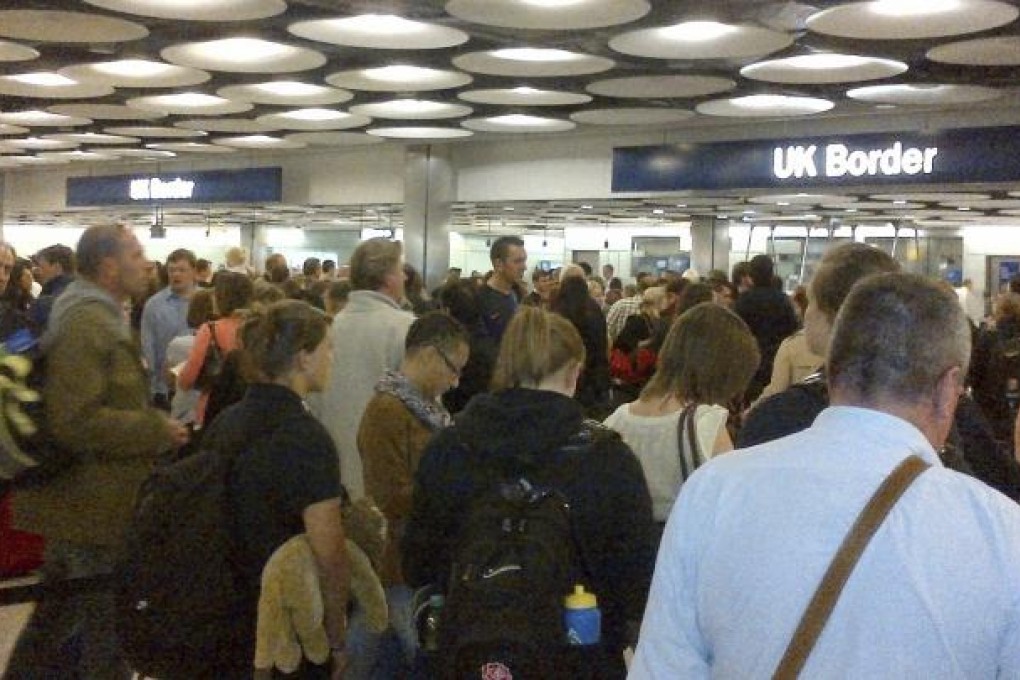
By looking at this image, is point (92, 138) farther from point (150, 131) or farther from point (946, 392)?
point (946, 392)

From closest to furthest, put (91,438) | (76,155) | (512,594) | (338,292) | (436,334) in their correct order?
(512,594), (91,438), (436,334), (338,292), (76,155)

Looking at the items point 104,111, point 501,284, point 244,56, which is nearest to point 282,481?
point 501,284

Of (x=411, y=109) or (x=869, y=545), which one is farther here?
(x=411, y=109)

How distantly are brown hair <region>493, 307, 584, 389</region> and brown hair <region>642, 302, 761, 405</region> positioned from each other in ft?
2.30

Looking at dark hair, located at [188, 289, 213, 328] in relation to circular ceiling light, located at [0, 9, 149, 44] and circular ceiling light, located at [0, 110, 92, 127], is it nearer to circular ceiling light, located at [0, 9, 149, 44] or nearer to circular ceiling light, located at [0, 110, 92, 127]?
circular ceiling light, located at [0, 9, 149, 44]

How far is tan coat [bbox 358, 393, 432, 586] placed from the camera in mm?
3381

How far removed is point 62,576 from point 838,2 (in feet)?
16.9

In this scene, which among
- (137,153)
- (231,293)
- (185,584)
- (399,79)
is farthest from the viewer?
(137,153)

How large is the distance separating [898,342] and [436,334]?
2124 mm

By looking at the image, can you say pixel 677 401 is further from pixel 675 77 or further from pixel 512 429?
pixel 675 77

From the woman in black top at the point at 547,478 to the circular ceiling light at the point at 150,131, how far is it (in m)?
12.1

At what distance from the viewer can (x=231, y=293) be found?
550cm

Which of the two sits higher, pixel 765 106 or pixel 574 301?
pixel 765 106

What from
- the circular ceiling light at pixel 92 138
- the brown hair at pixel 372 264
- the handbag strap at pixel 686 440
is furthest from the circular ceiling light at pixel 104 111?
the handbag strap at pixel 686 440
